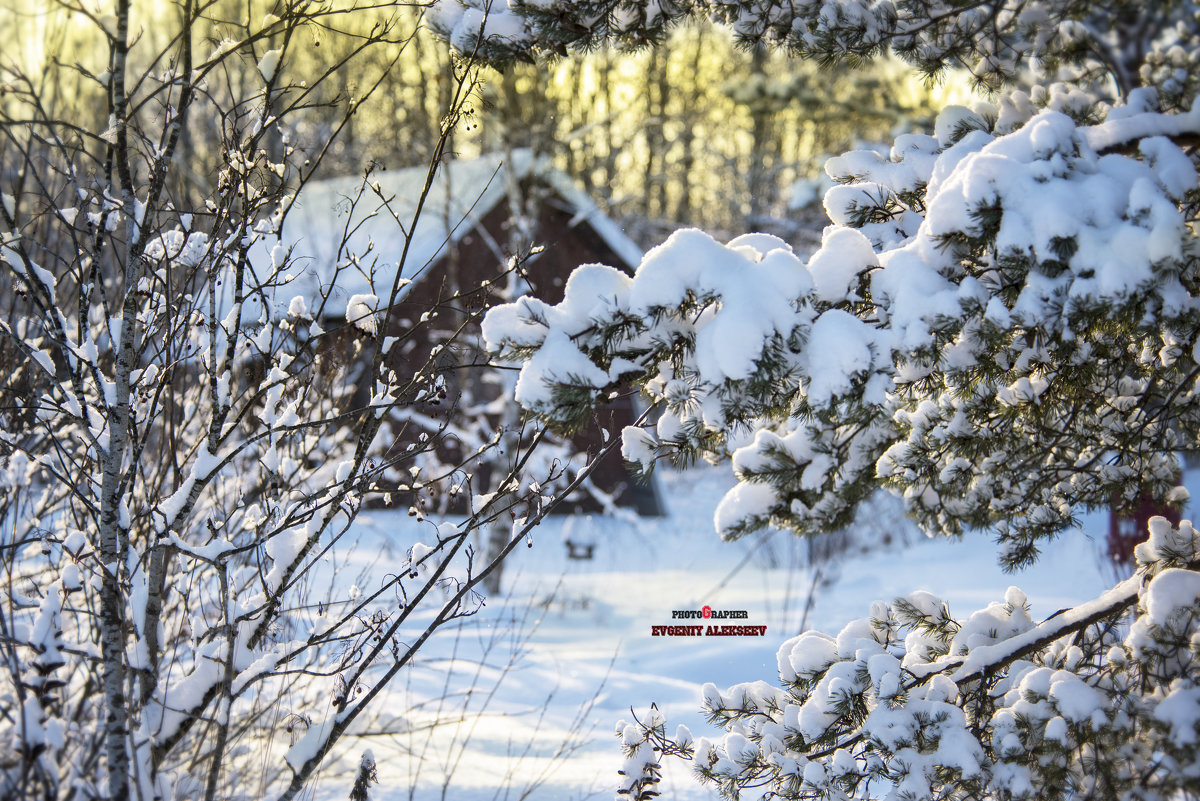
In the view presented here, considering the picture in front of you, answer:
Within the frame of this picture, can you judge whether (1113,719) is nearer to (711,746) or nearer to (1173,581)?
(1173,581)

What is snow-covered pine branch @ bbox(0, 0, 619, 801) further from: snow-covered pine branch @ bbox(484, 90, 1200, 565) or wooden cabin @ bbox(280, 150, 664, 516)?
wooden cabin @ bbox(280, 150, 664, 516)

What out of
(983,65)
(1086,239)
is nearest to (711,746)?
(1086,239)

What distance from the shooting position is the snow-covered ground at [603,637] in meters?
4.01

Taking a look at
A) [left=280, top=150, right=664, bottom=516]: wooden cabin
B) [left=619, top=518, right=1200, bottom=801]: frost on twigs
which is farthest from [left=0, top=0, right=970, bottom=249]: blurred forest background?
[left=619, top=518, right=1200, bottom=801]: frost on twigs

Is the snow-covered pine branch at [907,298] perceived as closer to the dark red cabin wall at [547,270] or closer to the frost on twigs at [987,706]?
the frost on twigs at [987,706]

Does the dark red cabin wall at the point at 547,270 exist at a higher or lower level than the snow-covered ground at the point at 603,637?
higher

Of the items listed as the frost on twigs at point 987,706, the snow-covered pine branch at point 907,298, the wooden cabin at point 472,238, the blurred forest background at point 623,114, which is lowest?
the frost on twigs at point 987,706

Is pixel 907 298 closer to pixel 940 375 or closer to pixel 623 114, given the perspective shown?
pixel 940 375

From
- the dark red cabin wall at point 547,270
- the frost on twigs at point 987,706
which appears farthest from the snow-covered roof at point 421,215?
the frost on twigs at point 987,706

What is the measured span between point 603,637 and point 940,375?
5076 millimetres

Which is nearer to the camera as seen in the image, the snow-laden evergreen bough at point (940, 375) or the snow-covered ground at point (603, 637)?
the snow-laden evergreen bough at point (940, 375)

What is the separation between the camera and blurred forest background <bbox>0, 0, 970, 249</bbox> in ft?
27.2

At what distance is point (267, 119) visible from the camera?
2363 mm

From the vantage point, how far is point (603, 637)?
23.1 ft
